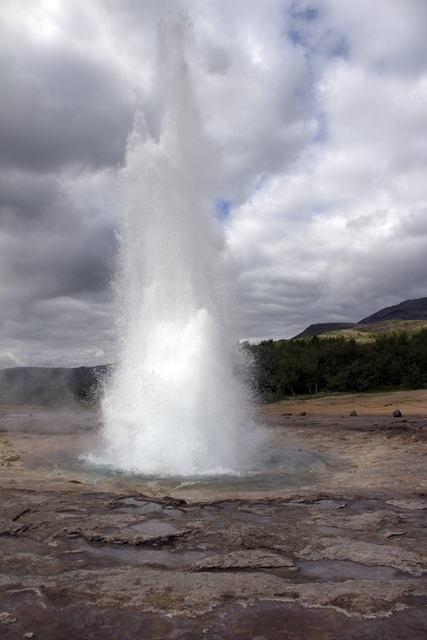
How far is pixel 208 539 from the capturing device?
198 inches

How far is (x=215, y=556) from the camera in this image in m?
4.48

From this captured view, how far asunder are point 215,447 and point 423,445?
5.81 meters

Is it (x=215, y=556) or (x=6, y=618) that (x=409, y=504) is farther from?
(x=6, y=618)

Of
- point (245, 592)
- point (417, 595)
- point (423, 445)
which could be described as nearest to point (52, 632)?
point (245, 592)

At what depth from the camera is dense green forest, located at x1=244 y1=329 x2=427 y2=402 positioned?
3409cm

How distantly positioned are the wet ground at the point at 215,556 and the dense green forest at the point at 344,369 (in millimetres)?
26145

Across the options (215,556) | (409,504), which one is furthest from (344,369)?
(215,556)

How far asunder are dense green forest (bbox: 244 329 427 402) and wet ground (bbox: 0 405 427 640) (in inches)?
1029

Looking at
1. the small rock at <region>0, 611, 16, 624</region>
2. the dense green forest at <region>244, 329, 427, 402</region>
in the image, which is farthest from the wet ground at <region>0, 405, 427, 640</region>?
the dense green forest at <region>244, 329, 427, 402</region>

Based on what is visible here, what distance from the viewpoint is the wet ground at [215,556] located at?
3.18 m

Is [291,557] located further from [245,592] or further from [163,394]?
[163,394]

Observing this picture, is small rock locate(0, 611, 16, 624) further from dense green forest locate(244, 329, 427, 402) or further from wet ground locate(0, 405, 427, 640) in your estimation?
dense green forest locate(244, 329, 427, 402)

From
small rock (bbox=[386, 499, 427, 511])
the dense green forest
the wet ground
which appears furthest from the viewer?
the dense green forest

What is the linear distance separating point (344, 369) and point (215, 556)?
32386mm
